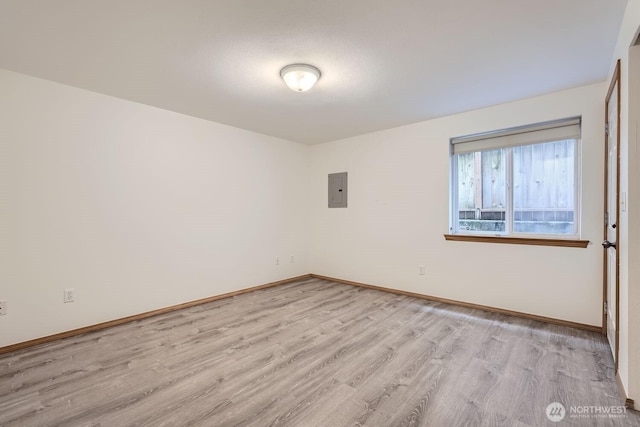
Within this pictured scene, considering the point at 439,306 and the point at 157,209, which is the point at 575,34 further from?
the point at 157,209

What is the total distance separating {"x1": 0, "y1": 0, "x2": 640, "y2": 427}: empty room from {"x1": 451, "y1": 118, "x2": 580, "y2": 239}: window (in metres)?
0.02

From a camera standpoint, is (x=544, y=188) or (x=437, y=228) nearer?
(x=544, y=188)

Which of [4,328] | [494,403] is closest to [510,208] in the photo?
[494,403]

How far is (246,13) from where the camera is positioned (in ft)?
5.77

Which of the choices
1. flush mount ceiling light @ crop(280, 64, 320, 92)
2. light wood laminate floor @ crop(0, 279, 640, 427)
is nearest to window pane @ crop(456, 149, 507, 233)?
light wood laminate floor @ crop(0, 279, 640, 427)

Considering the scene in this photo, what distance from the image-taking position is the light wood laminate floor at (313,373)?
165 cm

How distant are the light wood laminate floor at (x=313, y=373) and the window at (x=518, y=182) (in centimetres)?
104

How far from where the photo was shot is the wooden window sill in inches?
111

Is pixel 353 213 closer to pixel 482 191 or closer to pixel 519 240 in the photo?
pixel 482 191

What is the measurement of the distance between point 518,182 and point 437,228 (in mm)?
1014
